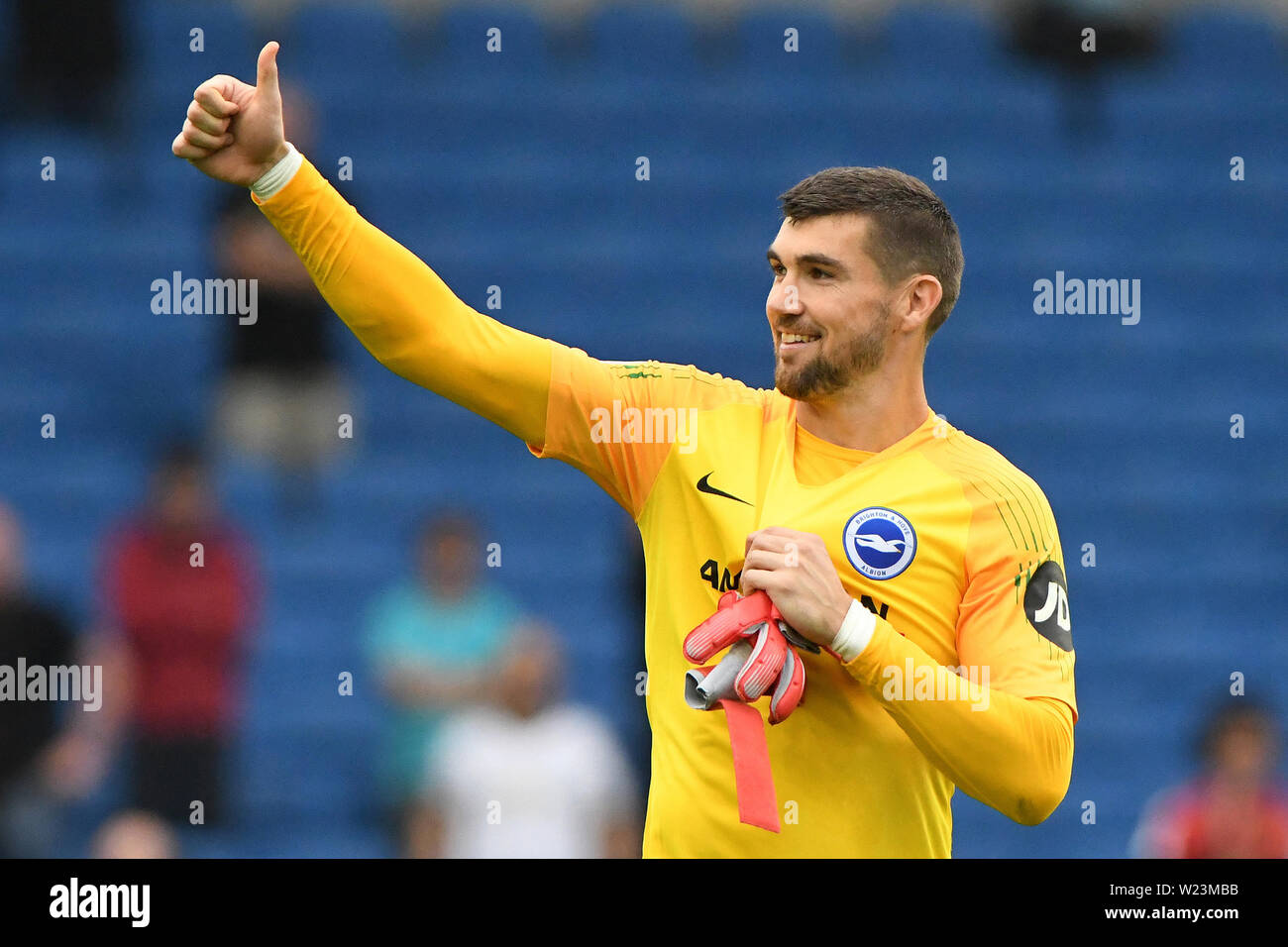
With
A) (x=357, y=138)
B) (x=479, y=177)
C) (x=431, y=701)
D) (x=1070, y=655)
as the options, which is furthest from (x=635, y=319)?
(x=1070, y=655)

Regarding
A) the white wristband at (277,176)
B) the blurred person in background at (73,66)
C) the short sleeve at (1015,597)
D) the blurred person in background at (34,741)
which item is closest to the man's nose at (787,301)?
the short sleeve at (1015,597)

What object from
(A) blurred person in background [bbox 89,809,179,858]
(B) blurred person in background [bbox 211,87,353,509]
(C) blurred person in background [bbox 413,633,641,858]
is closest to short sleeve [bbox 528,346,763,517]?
(A) blurred person in background [bbox 89,809,179,858]

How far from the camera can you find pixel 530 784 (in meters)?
6.73

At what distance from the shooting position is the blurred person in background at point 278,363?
8.52 m

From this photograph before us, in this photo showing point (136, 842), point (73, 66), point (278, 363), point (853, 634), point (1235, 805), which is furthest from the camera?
point (73, 66)

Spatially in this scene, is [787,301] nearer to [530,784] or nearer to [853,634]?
[853,634]

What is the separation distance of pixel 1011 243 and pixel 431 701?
4.94 metres

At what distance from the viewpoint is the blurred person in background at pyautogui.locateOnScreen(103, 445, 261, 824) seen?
7.48m

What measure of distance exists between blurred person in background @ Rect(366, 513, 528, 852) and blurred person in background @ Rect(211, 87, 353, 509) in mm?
1720

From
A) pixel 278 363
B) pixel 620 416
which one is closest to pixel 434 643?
pixel 278 363

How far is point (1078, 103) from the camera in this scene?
11023 millimetres

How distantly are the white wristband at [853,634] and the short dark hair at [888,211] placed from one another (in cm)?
71

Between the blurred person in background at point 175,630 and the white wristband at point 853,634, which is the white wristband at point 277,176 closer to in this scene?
the white wristband at point 853,634

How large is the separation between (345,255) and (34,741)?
4518 millimetres
